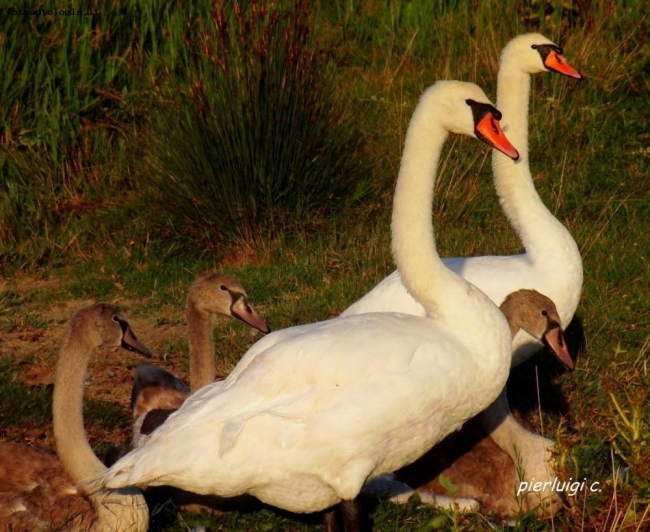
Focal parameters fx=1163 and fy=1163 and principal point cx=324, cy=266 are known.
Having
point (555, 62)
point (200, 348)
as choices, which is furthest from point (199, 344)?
point (555, 62)

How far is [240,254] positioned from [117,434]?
2742mm

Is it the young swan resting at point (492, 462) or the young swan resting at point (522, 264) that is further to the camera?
the young swan resting at point (522, 264)

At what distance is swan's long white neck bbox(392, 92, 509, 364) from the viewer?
516 centimetres

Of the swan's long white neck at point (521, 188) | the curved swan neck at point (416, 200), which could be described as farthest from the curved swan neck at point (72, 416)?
the swan's long white neck at point (521, 188)

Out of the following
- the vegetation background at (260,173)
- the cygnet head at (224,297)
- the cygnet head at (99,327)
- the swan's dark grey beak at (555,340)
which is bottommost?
the vegetation background at (260,173)

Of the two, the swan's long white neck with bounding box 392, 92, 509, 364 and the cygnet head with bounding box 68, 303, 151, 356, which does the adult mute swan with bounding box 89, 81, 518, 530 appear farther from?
the cygnet head with bounding box 68, 303, 151, 356

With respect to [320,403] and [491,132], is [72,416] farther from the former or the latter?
[491,132]

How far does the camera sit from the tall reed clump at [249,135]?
8.79 m

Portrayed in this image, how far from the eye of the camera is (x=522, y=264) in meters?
6.45

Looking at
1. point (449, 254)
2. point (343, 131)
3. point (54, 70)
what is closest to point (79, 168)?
point (54, 70)

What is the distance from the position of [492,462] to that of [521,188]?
6.10 ft

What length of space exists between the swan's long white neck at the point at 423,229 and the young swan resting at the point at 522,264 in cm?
78

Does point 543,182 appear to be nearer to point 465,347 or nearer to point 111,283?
point 111,283

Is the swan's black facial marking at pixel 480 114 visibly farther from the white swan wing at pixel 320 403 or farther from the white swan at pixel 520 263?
the white swan at pixel 520 263
